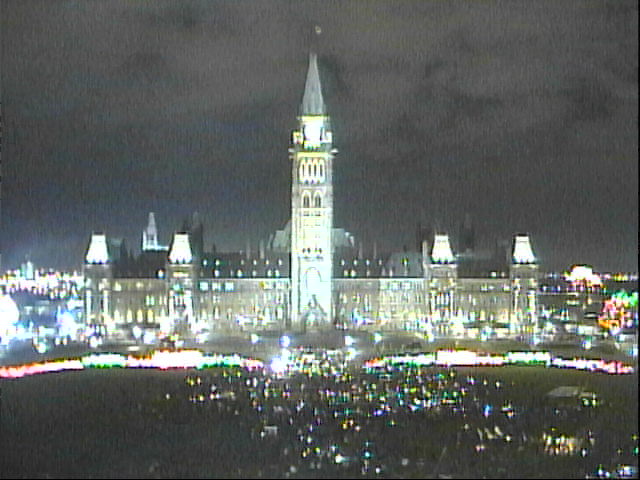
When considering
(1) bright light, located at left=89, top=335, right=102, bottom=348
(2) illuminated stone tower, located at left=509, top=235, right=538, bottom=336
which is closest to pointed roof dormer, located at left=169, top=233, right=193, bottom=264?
(1) bright light, located at left=89, top=335, right=102, bottom=348

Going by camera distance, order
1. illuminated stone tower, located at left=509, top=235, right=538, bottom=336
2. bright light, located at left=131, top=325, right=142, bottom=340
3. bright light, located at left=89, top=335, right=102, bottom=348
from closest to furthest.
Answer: bright light, located at left=89, top=335, right=102, bottom=348
bright light, located at left=131, top=325, right=142, bottom=340
illuminated stone tower, located at left=509, top=235, right=538, bottom=336

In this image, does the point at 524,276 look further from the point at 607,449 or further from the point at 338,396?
the point at 607,449

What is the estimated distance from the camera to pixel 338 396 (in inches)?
2196

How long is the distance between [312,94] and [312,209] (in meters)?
13.1

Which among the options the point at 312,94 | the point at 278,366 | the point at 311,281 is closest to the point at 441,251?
the point at 311,281

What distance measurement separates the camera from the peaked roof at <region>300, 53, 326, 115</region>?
11188 cm

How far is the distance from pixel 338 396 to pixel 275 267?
209ft

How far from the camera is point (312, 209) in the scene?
369ft

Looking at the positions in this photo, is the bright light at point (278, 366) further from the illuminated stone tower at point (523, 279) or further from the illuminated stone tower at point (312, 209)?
the illuminated stone tower at point (523, 279)

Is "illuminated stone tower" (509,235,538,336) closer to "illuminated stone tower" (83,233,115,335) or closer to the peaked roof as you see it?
the peaked roof

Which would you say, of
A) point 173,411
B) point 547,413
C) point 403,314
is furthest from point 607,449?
point 403,314

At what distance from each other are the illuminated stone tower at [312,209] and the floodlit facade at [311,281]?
0.11m

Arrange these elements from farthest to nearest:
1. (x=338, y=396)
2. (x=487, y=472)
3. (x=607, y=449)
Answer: (x=338, y=396) → (x=607, y=449) → (x=487, y=472)

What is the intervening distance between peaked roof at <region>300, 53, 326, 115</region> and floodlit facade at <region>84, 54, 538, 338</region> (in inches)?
4.5
